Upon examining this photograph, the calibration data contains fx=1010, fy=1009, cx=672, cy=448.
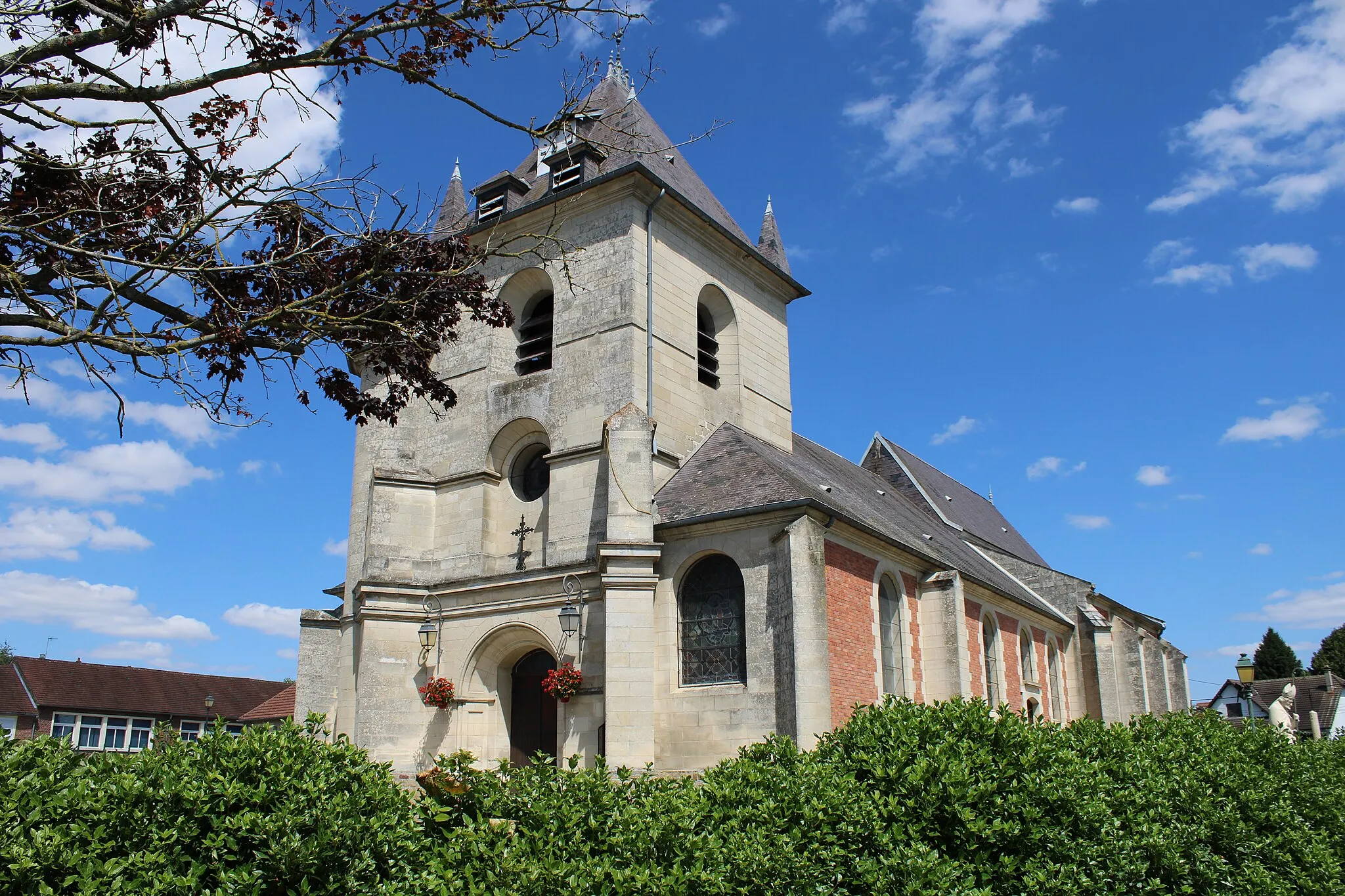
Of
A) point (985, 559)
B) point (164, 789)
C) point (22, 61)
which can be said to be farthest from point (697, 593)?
point (985, 559)

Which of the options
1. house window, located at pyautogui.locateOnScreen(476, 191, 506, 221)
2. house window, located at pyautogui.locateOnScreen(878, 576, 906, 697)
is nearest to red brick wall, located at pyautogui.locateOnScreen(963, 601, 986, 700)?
house window, located at pyautogui.locateOnScreen(878, 576, 906, 697)

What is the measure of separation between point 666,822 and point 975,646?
1597 centimetres

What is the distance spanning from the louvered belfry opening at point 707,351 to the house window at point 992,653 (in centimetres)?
830

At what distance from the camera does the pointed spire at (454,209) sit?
1991cm

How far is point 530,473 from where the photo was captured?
17875mm

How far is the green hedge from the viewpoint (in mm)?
5273

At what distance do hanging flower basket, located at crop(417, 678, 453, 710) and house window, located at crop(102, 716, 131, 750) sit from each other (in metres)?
33.0

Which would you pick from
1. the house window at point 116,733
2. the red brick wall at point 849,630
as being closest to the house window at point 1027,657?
the red brick wall at point 849,630

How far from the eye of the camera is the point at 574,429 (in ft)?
55.1

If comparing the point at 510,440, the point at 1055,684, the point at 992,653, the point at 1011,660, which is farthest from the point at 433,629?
the point at 1055,684

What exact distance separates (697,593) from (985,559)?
15.1 m

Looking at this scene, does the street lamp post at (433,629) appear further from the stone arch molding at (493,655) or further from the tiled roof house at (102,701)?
the tiled roof house at (102,701)

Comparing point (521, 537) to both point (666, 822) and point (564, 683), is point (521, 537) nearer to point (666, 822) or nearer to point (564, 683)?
point (564, 683)

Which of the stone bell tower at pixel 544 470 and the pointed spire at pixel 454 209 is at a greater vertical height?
the pointed spire at pixel 454 209
